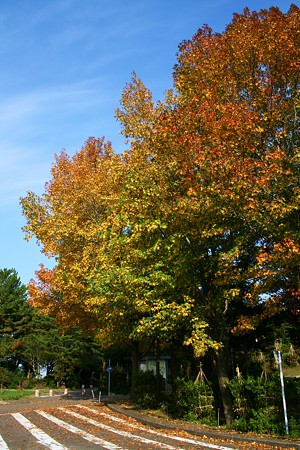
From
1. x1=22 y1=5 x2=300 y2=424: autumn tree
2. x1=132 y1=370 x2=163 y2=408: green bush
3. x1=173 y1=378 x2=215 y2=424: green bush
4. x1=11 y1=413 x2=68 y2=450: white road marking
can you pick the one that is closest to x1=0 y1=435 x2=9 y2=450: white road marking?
x1=11 y1=413 x2=68 y2=450: white road marking

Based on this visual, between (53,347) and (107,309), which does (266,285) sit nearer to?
(107,309)

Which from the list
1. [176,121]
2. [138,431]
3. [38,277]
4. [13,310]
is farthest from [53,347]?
[176,121]

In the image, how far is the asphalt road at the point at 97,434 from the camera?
10.9 meters

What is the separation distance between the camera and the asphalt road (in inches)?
431

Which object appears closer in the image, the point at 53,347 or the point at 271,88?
the point at 271,88

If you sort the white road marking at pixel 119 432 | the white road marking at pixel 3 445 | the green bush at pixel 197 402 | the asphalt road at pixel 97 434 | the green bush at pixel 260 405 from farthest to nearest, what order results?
1. the green bush at pixel 197 402
2. the green bush at pixel 260 405
3. the white road marking at pixel 119 432
4. the asphalt road at pixel 97 434
5. the white road marking at pixel 3 445

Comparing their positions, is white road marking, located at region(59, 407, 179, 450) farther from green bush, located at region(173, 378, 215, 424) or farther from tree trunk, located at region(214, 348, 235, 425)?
tree trunk, located at region(214, 348, 235, 425)

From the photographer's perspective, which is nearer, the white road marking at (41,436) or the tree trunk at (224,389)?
the white road marking at (41,436)

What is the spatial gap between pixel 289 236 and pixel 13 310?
52.4m

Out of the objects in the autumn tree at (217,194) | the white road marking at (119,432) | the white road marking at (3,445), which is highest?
the autumn tree at (217,194)

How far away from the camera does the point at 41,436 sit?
1290 cm

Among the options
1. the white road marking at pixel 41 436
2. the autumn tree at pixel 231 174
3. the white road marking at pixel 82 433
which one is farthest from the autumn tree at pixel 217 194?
the white road marking at pixel 41 436

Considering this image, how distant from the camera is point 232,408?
13.9 meters

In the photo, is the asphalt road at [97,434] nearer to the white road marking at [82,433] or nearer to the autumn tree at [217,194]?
the white road marking at [82,433]
